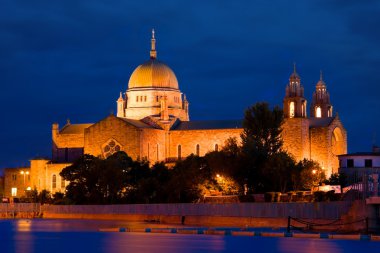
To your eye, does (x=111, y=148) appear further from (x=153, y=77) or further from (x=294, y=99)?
(x=294, y=99)

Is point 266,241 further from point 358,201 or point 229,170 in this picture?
point 229,170

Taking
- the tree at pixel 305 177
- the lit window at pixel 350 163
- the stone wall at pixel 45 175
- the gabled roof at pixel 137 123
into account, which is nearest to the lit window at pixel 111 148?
the gabled roof at pixel 137 123

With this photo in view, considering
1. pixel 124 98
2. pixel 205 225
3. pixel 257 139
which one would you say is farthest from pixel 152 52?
pixel 205 225

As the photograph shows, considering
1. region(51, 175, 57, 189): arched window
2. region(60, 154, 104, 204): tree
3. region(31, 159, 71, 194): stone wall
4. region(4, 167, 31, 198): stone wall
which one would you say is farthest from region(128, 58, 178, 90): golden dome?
Result: region(60, 154, 104, 204): tree

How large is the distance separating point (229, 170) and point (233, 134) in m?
26.3

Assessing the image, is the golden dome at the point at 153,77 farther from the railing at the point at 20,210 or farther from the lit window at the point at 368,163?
the railing at the point at 20,210

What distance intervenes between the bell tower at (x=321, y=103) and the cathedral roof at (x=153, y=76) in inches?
633

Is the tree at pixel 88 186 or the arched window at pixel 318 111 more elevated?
the arched window at pixel 318 111

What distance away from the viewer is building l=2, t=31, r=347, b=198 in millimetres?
96875

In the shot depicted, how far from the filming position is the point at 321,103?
358 feet

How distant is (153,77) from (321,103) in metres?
19.2

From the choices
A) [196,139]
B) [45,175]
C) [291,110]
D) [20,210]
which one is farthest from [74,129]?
[20,210]

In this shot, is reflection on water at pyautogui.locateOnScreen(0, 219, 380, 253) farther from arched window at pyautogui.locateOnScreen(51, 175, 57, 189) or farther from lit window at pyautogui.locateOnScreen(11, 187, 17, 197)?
lit window at pyautogui.locateOnScreen(11, 187, 17, 197)

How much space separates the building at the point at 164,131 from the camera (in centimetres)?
9688
